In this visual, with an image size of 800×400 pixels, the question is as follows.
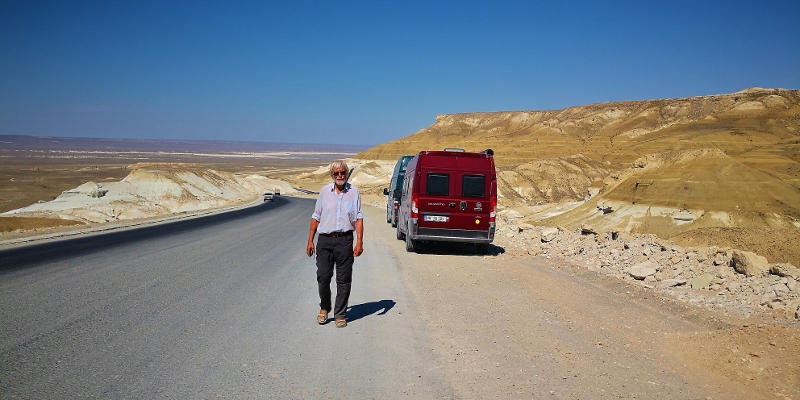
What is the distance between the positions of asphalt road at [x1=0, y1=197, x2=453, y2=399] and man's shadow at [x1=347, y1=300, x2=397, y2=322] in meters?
0.01

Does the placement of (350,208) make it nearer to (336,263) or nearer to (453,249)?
(336,263)

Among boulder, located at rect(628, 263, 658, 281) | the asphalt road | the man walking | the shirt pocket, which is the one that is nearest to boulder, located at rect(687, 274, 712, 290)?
boulder, located at rect(628, 263, 658, 281)

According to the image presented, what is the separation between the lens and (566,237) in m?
15.4

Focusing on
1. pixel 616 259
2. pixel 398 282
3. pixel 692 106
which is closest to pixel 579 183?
pixel 616 259

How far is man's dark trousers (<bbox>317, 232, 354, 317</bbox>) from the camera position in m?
6.41

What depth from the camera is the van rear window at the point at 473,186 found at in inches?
551

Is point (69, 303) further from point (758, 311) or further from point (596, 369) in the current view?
point (758, 311)

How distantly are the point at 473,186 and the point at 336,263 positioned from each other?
8.05 metres

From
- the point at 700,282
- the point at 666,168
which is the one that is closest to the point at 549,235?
the point at 700,282

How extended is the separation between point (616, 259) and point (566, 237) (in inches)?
142

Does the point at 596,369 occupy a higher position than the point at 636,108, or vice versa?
the point at 636,108

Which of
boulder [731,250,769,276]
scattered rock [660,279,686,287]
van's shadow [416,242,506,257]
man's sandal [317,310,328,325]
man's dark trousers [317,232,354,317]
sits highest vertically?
man's dark trousers [317,232,354,317]

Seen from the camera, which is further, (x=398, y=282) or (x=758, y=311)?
(x=398, y=282)

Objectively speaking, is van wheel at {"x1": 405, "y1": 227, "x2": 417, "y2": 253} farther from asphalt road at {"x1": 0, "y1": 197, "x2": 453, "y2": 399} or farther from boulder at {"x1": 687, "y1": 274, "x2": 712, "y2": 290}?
boulder at {"x1": 687, "y1": 274, "x2": 712, "y2": 290}
